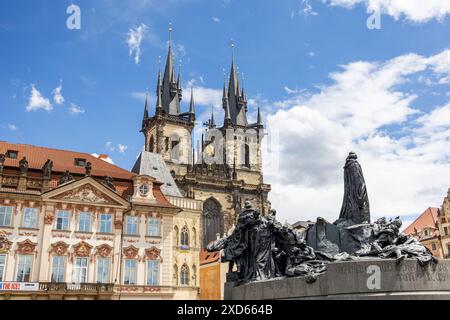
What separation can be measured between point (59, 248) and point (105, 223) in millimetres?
3080

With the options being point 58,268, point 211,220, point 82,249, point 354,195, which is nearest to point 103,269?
point 82,249

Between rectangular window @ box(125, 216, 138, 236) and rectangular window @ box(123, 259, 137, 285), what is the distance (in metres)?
1.74

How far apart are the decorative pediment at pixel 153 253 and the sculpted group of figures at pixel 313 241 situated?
18.8m

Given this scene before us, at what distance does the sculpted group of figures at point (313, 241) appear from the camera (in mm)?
10977

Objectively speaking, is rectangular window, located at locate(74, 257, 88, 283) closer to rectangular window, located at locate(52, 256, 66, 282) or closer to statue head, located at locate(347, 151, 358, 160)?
rectangular window, located at locate(52, 256, 66, 282)

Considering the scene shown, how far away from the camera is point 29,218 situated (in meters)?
28.7

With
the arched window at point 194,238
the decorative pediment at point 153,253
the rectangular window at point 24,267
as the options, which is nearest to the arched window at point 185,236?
the arched window at point 194,238

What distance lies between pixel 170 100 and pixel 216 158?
37.9ft

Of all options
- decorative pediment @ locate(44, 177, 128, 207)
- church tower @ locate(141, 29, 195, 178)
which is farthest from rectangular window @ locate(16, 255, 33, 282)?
church tower @ locate(141, 29, 195, 178)

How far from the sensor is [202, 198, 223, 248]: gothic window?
217ft

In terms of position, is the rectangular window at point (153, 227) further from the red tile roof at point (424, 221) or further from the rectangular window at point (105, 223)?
the red tile roof at point (424, 221)

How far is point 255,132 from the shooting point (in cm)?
8162
